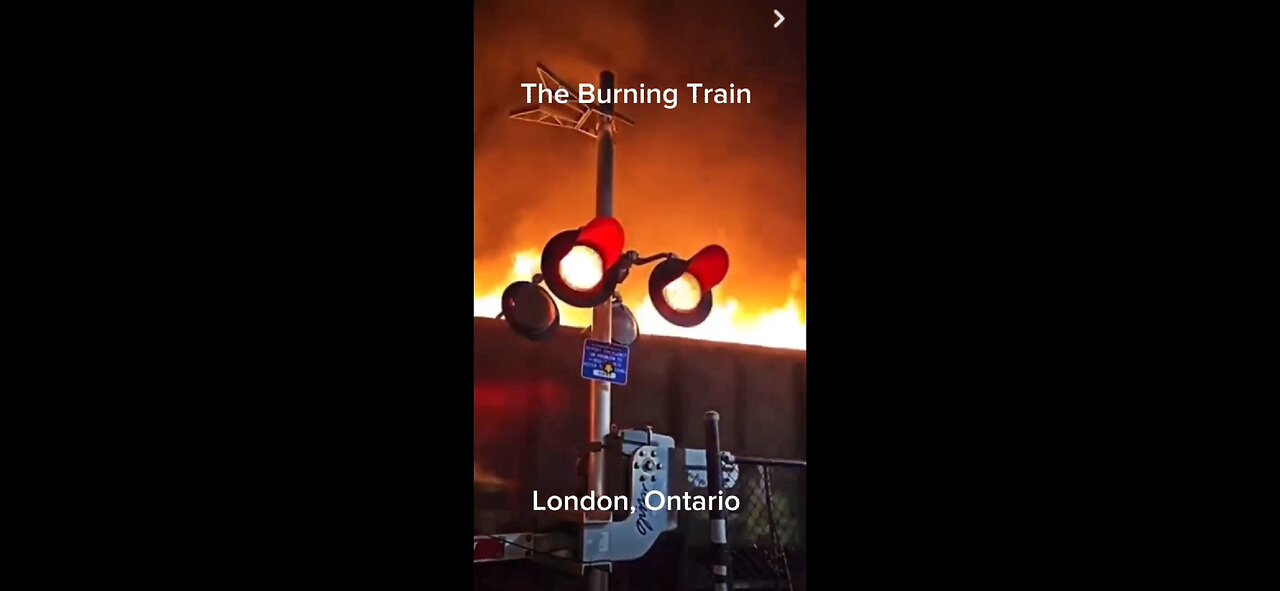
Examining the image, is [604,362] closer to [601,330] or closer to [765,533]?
[601,330]

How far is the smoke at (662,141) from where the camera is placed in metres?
1.40

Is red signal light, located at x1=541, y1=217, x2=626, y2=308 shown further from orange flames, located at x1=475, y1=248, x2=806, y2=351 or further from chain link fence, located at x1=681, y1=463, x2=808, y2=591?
chain link fence, located at x1=681, y1=463, x2=808, y2=591

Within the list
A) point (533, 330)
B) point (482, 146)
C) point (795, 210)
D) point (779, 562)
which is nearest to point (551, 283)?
point (533, 330)

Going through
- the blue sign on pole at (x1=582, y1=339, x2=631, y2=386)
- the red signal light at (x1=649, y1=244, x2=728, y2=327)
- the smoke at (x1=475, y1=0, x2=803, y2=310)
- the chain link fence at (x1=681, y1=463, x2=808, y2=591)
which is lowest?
the chain link fence at (x1=681, y1=463, x2=808, y2=591)

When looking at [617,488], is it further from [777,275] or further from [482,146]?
[482,146]

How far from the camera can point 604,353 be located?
1.40 metres

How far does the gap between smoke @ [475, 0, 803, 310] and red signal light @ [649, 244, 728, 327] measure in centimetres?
2

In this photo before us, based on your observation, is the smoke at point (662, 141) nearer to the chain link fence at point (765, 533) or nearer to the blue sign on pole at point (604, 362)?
the blue sign on pole at point (604, 362)

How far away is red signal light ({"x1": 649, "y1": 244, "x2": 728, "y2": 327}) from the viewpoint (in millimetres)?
1423

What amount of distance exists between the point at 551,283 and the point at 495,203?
118 millimetres

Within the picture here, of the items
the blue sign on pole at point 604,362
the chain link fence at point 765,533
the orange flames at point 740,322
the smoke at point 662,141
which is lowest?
the chain link fence at point 765,533

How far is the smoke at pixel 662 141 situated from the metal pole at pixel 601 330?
0.04ft

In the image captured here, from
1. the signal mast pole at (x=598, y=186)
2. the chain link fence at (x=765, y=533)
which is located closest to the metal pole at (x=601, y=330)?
the signal mast pole at (x=598, y=186)

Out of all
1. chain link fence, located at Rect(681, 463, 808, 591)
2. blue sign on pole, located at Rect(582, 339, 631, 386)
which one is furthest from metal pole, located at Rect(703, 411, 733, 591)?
blue sign on pole, located at Rect(582, 339, 631, 386)
